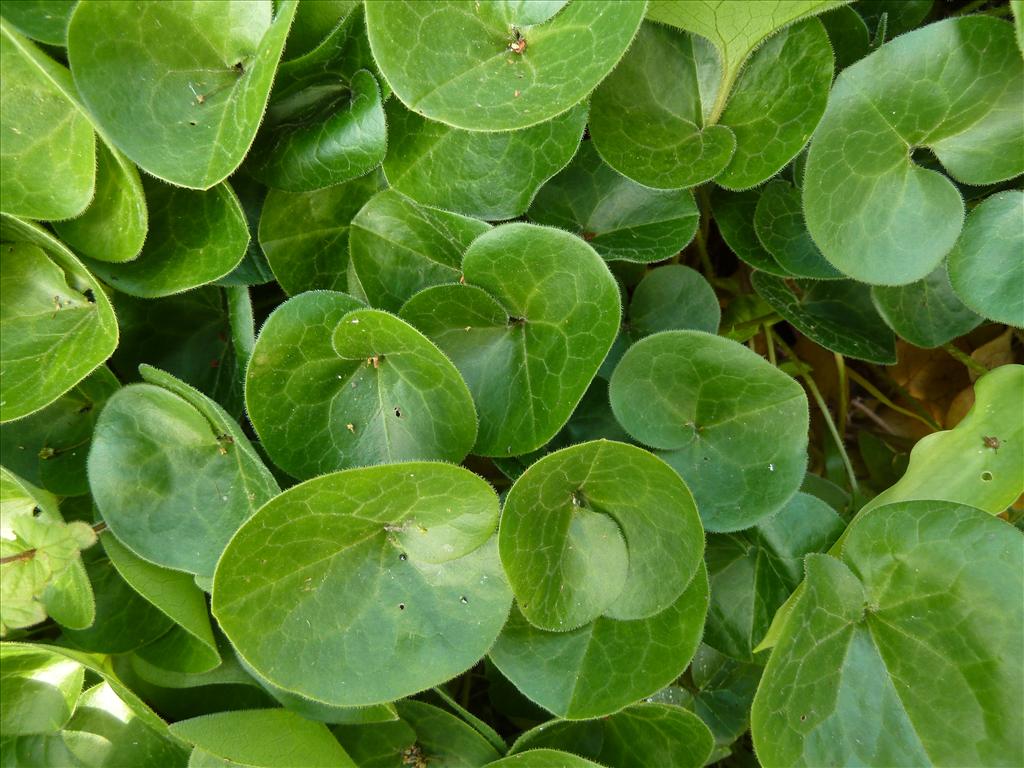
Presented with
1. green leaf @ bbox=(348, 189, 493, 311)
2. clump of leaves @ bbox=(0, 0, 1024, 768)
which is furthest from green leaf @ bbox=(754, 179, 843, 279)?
green leaf @ bbox=(348, 189, 493, 311)

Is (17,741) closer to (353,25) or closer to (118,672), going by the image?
(118,672)

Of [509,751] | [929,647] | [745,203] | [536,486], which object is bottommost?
[509,751]

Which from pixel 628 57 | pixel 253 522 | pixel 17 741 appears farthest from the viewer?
pixel 17 741

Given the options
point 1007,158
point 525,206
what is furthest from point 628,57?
point 1007,158

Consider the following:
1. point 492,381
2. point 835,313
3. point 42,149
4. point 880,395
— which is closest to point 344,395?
point 492,381

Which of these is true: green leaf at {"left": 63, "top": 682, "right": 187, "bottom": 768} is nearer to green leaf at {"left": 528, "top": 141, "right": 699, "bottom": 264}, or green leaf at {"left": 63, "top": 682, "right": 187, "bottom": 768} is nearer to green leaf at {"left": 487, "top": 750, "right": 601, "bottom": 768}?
green leaf at {"left": 487, "top": 750, "right": 601, "bottom": 768}

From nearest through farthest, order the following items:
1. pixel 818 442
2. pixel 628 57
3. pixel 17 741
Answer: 1. pixel 628 57
2. pixel 17 741
3. pixel 818 442
